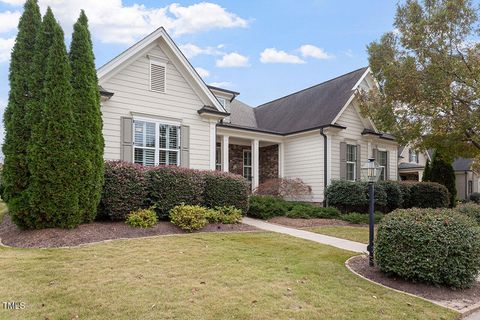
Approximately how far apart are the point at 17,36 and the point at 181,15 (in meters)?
6.05

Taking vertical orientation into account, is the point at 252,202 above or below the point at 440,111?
below

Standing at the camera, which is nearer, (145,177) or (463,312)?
(463,312)

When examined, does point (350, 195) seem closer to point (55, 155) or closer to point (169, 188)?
point (169, 188)

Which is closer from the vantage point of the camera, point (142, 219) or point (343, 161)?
point (142, 219)

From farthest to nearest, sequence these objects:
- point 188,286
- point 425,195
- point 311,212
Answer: point 425,195 → point 311,212 → point 188,286

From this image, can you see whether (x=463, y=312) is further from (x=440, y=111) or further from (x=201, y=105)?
(x=201, y=105)

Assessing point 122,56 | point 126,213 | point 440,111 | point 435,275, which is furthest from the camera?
point 440,111

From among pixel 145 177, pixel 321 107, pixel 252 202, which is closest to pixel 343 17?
pixel 321 107

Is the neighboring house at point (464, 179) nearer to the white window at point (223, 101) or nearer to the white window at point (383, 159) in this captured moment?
the white window at point (383, 159)

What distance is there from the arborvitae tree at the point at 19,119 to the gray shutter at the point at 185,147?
510cm

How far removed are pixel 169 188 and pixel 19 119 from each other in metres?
4.13

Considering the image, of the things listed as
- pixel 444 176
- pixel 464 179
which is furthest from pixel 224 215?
pixel 464 179

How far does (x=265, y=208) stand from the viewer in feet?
41.3

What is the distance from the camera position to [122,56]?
11.0 m
